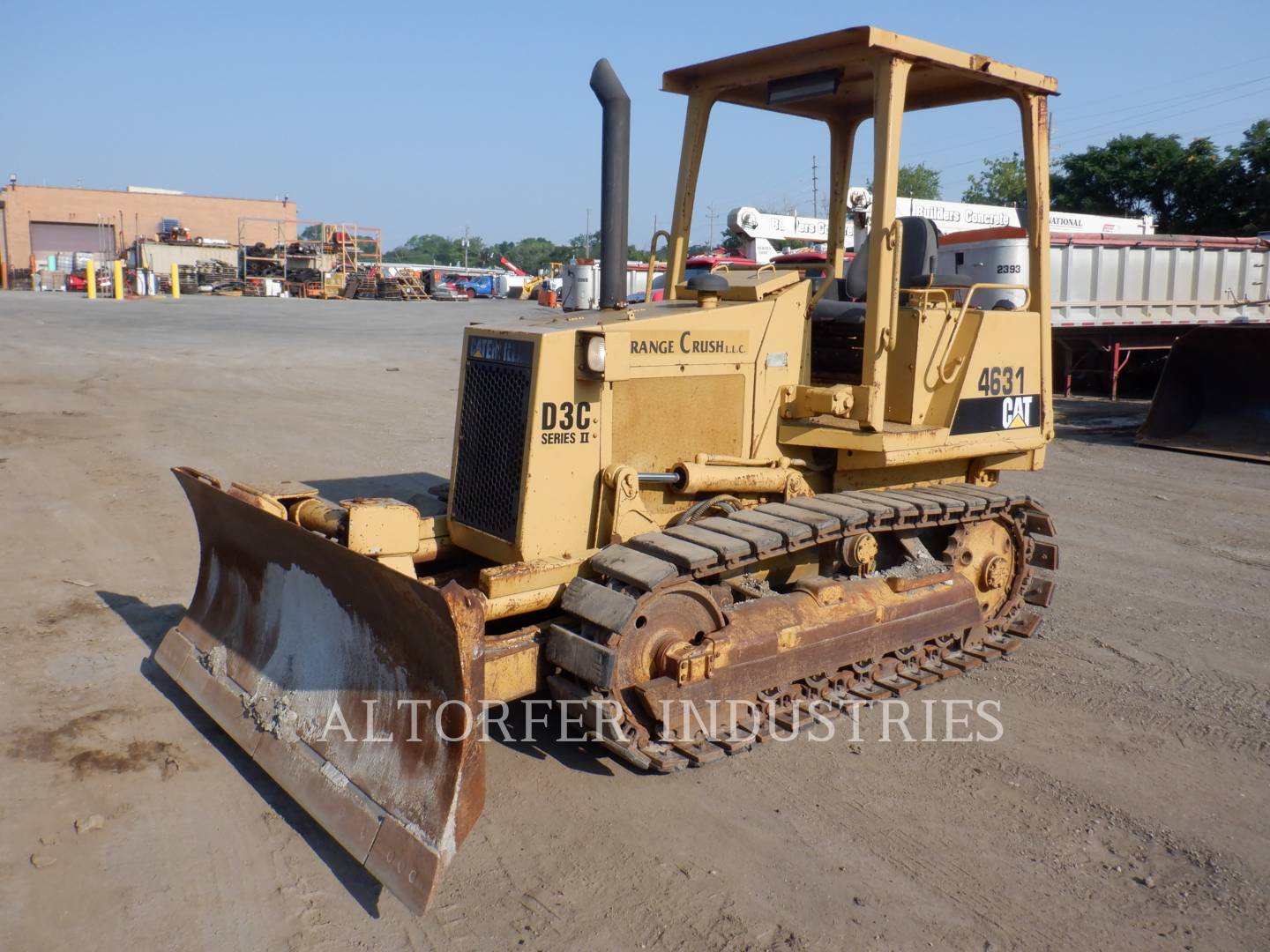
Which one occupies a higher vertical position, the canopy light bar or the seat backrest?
the canopy light bar

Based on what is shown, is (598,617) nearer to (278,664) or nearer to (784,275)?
(278,664)

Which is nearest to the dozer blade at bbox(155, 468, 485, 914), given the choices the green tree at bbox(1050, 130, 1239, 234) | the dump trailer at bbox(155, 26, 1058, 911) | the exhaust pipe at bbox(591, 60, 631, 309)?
the dump trailer at bbox(155, 26, 1058, 911)

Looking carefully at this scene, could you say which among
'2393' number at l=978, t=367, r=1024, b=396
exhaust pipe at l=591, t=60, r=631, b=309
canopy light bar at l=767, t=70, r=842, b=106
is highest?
canopy light bar at l=767, t=70, r=842, b=106

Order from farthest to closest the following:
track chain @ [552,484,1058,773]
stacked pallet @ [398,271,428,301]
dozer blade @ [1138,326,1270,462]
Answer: stacked pallet @ [398,271,428,301]
dozer blade @ [1138,326,1270,462]
track chain @ [552,484,1058,773]

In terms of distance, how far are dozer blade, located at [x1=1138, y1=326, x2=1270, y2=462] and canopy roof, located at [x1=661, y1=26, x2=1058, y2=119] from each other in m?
8.11

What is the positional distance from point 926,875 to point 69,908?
2824mm

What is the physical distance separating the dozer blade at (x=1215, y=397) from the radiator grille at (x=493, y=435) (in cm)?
1031

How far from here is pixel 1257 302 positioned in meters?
17.7

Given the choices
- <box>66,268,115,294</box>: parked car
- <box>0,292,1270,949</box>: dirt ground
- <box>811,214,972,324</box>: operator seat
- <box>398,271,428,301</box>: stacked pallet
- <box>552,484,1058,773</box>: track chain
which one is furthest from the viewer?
<box>398,271,428,301</box>: stacked pallet

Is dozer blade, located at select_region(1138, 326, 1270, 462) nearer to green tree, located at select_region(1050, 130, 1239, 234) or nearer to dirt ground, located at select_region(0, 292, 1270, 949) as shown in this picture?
dirt ground, located at select_region(0, 292, 1270, 949)

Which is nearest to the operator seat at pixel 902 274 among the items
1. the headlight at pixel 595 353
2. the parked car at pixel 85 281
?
the headlight at pixel 595 353

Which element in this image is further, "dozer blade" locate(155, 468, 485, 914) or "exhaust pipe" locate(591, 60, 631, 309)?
"exhaust pipe" locate(591, 60, 631, 309)

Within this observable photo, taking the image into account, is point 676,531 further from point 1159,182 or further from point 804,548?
point 1159,182

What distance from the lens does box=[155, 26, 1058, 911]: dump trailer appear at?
406 centimetres
